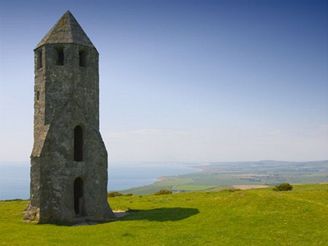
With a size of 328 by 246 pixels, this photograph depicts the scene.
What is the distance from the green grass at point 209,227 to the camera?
83.3 feet

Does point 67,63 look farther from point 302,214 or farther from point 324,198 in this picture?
point 324,198

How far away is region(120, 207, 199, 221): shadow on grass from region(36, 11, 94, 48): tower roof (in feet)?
62.3

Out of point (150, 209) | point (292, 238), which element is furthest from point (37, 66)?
point (292, 238)

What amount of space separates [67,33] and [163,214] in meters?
21.7

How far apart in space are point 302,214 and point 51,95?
2674cm

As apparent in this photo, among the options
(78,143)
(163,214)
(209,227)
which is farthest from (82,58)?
(209,227)

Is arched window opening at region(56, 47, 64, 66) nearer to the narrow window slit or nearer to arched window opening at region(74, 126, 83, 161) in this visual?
the narrow window slit

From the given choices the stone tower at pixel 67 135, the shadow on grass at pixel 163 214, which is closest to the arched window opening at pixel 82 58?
the stone tower at pixel 67 135

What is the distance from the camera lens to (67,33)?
127 feet

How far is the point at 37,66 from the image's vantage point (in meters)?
39.2

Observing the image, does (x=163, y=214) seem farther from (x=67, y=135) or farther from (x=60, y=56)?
(x=60, y=56)

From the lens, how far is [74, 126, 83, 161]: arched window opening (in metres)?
39.2

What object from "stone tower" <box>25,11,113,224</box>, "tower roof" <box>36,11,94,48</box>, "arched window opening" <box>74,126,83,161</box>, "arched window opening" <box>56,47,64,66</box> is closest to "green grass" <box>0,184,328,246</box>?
"stone tower" <box>25,11,113,224</box>

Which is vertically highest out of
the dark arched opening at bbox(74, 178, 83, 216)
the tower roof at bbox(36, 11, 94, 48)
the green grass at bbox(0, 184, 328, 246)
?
the tower roof at bbox(36, 11, 94, 48)
